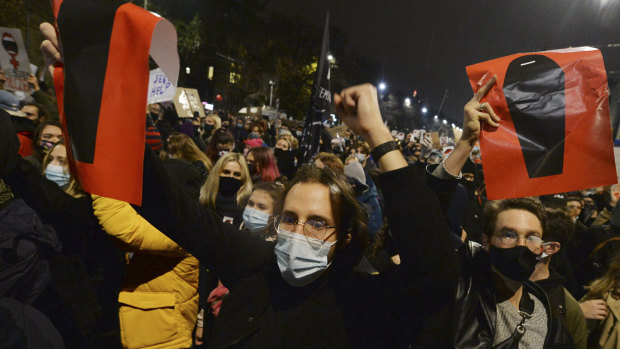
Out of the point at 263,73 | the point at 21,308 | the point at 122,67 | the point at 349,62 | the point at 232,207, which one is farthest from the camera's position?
the point at 349,62

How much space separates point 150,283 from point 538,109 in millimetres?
2911

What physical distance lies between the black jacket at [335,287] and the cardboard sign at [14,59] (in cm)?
705

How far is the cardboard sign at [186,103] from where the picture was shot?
12562 millimetres

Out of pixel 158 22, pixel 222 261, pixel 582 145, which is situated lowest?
pixel 222 261

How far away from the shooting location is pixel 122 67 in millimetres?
1215

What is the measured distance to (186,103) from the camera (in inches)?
506

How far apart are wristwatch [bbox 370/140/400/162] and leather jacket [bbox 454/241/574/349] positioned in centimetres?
101

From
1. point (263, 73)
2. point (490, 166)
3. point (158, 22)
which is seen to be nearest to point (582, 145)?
point (490, 166)

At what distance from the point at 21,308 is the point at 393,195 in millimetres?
1788

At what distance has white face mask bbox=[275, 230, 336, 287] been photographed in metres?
1.68

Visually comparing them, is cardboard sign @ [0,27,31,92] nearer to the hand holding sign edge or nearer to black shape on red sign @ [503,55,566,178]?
the hand holding sign edge

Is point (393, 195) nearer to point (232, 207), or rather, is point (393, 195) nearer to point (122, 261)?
point (232, 207)

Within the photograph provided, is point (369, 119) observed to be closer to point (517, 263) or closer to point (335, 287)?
point (335, 287)

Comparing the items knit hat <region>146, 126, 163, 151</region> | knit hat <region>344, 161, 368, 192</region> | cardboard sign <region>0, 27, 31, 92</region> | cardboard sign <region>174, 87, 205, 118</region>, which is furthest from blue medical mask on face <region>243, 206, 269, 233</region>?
cardboard sign <region>174, 87, 205, 118</region>
